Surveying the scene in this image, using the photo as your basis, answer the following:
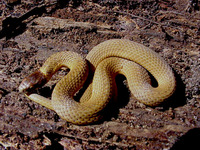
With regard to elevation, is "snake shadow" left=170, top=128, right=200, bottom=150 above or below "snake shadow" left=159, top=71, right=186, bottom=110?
below

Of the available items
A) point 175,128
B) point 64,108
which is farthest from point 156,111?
point 64,108

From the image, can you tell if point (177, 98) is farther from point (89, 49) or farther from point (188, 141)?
point (89, 49)

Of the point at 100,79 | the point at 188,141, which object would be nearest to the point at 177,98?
the point at 188,141

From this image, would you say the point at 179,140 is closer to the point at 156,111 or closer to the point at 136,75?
the point at 156,111

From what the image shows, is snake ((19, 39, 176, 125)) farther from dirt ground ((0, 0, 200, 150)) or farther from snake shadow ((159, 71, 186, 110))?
dirt ground ((0, 0, 200, 150))

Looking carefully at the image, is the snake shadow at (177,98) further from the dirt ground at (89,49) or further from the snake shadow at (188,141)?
the snake shadow at (188,141)

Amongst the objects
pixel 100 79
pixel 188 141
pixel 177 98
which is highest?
pixel 100 79

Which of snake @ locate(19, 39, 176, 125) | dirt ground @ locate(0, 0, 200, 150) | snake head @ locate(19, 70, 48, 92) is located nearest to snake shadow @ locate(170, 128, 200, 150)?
dirt ground @ locate(0, 0, 200, 150)
